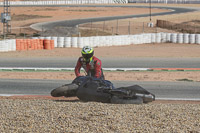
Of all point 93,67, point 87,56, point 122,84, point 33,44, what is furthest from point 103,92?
point 33,44

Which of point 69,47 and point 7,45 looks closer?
point 7,45

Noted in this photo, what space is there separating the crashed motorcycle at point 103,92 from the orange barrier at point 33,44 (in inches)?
779

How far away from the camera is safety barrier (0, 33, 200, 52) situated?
30.3m

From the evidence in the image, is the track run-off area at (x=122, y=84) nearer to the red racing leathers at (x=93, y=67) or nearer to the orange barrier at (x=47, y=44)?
the red racing leathers at (x=93, y=67)

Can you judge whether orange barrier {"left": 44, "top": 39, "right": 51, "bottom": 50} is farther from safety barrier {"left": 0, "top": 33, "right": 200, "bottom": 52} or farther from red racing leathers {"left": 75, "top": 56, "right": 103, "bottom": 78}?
red racing leathers {"left": 75, "top": 56, "right": 103, "bottom": 78}

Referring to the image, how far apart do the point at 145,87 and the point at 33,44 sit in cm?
1761

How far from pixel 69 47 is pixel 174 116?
24.6 metres

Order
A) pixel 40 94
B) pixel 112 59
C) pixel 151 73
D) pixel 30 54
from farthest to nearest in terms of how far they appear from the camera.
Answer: pixel 30 54 → pixel 112 59 → pixel 151 73 → pixel 40 94

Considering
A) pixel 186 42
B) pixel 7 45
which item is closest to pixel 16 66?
pixel 7 45

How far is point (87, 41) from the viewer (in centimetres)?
3334

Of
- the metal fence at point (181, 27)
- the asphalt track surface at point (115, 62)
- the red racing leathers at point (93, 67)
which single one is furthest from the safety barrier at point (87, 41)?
the red racing leathers at point (93, 67)

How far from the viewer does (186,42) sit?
1462 inches

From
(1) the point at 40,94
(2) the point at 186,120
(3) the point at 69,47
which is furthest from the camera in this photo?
(3) the point at 69,47

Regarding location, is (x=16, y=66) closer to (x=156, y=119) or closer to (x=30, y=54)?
(x=30, y=54)
